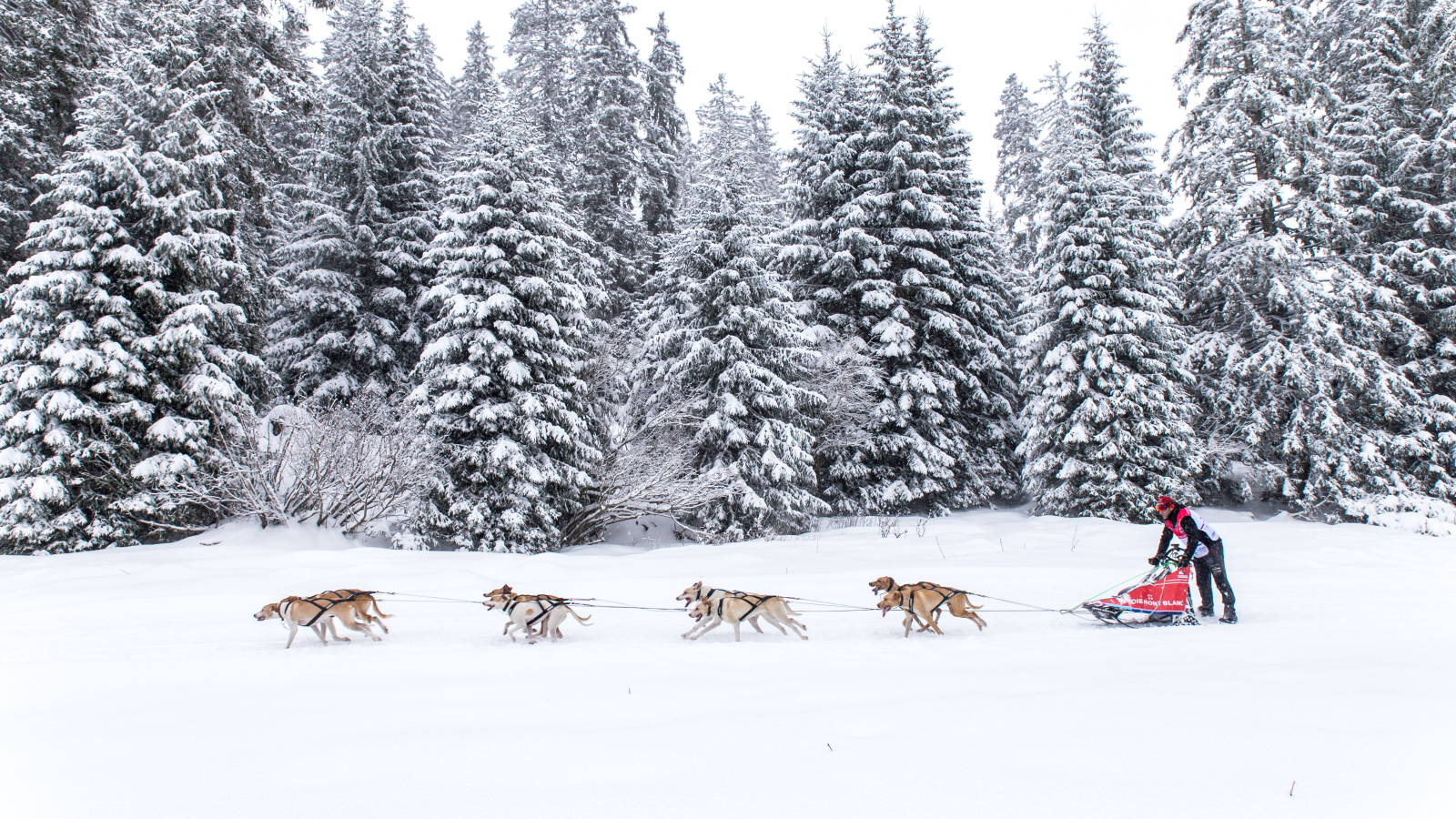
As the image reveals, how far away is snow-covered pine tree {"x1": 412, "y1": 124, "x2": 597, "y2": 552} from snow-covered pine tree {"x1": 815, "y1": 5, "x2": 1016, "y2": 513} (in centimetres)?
766

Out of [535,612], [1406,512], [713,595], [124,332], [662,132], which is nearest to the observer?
[535,612]

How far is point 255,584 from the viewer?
8633 mm

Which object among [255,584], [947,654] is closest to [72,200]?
[255,584]

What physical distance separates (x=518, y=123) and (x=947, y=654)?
47.3ft

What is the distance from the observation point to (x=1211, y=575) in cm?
698

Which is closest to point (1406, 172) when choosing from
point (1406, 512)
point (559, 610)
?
point (1406, 512)

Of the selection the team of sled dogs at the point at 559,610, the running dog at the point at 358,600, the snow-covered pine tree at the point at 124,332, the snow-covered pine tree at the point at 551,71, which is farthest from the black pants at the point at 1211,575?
the snow-covered pine tree at the point at 551,71

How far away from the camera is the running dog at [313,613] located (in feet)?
18.2

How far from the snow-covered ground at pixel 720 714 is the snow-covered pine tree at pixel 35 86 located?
43.7ft

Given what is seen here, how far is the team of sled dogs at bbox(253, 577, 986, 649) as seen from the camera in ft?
18.6

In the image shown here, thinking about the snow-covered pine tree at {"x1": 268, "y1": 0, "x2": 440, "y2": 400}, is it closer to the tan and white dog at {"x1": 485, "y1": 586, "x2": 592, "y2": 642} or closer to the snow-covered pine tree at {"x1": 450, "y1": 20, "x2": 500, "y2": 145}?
the snow-covered pine tree at {"x1": 450, "y1": 20, "x2": 500, "y2": 145}

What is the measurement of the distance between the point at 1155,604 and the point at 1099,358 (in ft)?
41.9

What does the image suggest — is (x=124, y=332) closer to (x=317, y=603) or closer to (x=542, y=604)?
(x=317, y=603)

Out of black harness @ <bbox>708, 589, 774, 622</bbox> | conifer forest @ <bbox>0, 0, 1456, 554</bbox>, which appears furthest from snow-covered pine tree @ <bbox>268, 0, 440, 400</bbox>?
black harness @ <bbox>708, 589, 774, 622</bbox>
